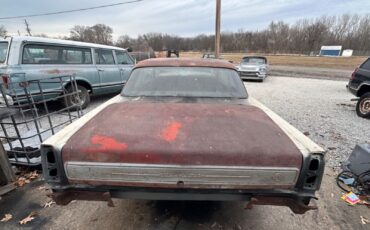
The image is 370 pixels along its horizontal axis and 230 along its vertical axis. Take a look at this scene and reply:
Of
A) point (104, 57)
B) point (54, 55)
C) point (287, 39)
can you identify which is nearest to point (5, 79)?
point (54, 55)

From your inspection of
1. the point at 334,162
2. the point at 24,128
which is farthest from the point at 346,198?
the point at 24,128

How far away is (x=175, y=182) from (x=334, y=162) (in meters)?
3.39

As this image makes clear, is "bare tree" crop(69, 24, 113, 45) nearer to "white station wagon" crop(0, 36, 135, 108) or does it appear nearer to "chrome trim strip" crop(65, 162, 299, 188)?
"white station wagon" crop(0, 36, 135, 108)

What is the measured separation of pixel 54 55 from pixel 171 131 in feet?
18.1

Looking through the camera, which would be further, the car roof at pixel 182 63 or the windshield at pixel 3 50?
the windshield at pixel 3 50

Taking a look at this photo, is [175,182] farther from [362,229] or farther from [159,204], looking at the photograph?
[362,229]

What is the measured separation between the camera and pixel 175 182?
1.62m

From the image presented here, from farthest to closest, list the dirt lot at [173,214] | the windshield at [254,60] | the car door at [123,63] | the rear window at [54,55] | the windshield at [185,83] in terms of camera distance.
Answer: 1. the windshield at [254,60]
2. the car door at [123,63]
3. the rear window at [54,55]
4. the windshield at [185,83]
5. the dirt lot at [173,214]

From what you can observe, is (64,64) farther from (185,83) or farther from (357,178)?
(357,178)

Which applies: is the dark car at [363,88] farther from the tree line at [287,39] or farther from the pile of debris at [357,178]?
the tree line at [287,39]

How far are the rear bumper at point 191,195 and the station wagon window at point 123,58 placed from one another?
6740mm

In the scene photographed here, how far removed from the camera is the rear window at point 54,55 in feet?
16.7

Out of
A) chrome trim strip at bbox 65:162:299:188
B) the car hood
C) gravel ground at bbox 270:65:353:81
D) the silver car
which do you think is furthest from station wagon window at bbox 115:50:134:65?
gravel ground at bbox 270:65:353:81

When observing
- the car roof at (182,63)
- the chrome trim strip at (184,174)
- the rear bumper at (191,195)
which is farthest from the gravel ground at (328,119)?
the chrome trim strip at (184,174)
